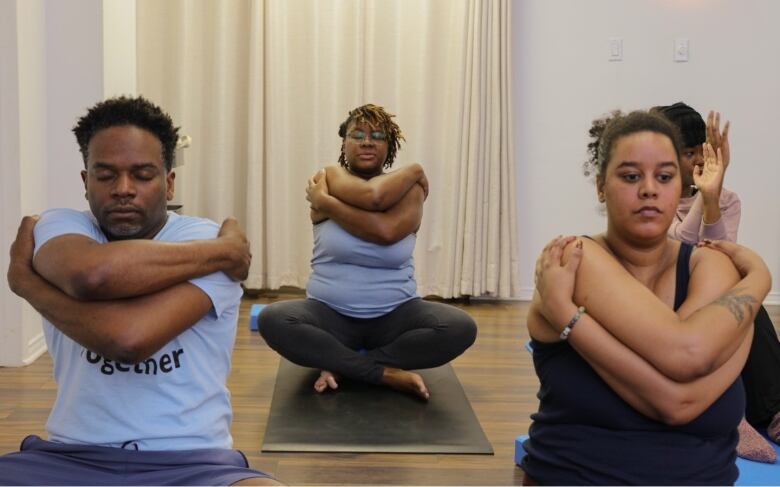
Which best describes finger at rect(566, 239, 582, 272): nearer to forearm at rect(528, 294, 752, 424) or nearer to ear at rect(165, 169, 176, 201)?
forearm at rect(528, 294, 752, 424)

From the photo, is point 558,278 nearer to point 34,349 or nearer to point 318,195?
point 318,195

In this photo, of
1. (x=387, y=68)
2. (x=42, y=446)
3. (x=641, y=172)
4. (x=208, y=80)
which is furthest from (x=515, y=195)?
(x=42, y=446)

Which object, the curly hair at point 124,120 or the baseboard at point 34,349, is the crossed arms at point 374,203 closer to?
the baseboard at point 34,349

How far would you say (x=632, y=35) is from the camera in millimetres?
5484

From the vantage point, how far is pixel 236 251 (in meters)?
1.84

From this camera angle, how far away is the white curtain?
5391 mm

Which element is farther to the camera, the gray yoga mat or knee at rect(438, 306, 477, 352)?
knee at rect(438, 306, 477, 352)

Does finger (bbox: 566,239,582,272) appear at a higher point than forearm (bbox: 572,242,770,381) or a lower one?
higher

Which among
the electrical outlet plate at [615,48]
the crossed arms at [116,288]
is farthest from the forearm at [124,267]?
the electrical outlet plate at [615,48]

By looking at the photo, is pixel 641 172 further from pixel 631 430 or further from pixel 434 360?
pixel 434 360

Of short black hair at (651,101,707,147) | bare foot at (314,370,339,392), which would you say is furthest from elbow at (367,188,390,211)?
short black hair at (651,101,707,147)

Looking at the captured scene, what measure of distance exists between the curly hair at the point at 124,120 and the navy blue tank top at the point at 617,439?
88 centimetres

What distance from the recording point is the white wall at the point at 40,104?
379cm

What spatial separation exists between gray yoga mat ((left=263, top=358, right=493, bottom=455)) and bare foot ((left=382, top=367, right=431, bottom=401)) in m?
0.02
